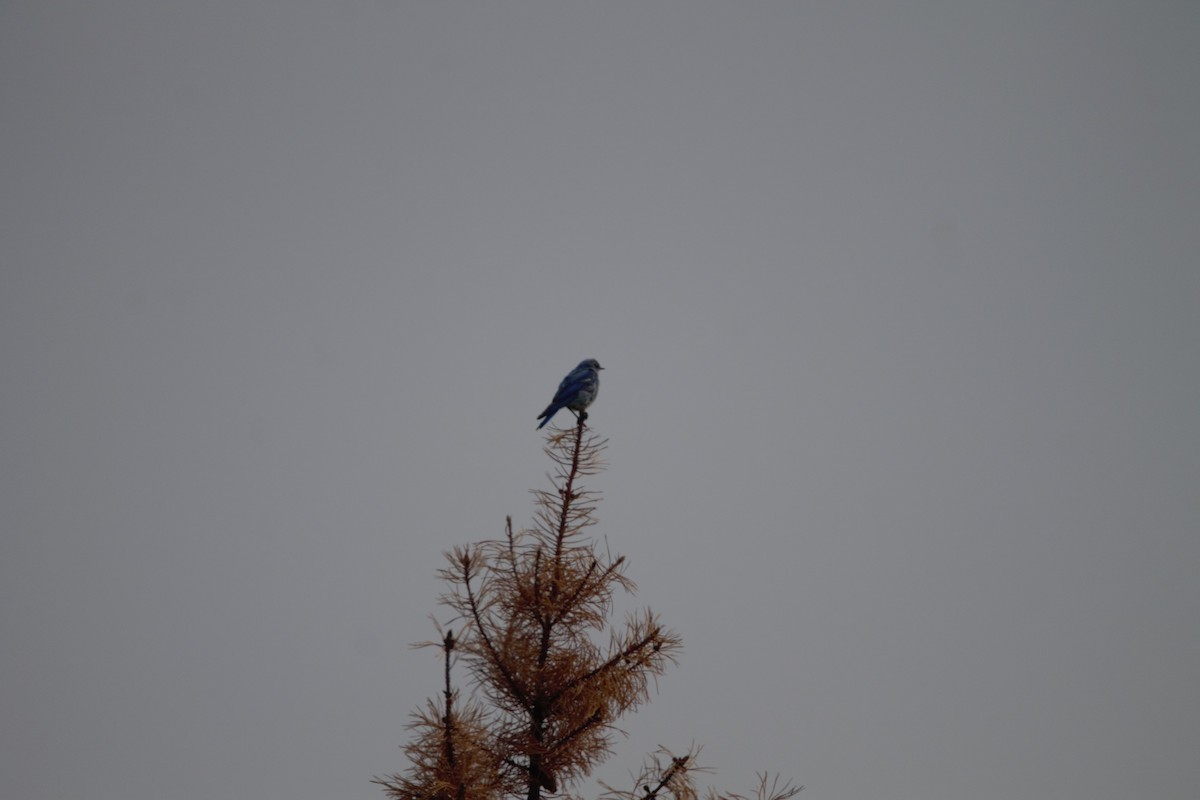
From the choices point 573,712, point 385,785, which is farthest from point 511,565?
point 385,785

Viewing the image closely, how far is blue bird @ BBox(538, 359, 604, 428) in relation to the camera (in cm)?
622

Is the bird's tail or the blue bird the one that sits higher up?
the blue bird

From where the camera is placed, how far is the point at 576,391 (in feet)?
21.4

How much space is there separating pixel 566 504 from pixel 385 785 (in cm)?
178

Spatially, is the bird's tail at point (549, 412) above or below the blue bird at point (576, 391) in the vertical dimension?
below

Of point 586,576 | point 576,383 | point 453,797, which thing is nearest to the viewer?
point 453,797

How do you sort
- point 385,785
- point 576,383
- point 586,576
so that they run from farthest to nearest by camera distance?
point 576,383
point 586,576
point 385,785

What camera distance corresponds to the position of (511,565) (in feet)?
14.0

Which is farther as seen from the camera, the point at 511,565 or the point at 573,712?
the point at 511,565

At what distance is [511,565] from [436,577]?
533 millimetres

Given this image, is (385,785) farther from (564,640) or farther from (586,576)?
(586,576)

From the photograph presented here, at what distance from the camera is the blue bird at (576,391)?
6.22 meters

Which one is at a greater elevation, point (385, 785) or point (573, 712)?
point (573, 712)

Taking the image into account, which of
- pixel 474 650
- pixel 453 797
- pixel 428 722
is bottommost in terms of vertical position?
pixel 453 797
